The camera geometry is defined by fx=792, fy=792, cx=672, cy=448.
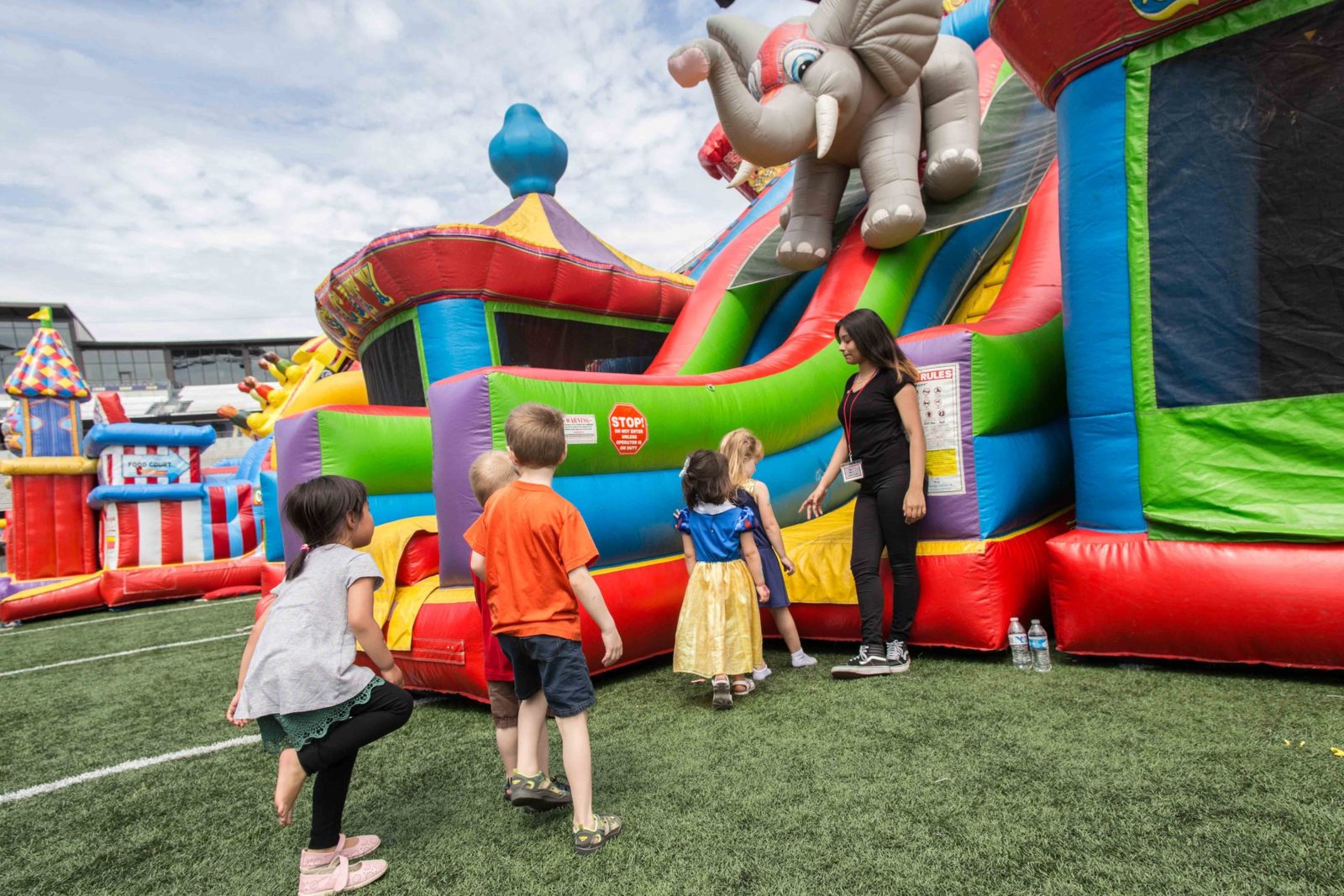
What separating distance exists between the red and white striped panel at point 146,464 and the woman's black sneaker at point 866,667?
27.0ft

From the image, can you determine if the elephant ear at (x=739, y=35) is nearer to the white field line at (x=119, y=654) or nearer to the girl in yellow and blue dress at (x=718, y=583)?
the girl in yellow and blue dress at (x=718, y=583)

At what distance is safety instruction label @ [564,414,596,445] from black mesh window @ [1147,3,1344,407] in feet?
7.16

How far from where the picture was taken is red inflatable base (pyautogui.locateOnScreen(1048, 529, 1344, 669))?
2553 mm

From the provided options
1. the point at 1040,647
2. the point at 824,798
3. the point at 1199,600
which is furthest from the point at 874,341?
the point at 824,798

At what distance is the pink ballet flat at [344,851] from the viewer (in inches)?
73.4

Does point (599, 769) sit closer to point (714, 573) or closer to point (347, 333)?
point (714, 573)

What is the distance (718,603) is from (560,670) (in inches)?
46.5

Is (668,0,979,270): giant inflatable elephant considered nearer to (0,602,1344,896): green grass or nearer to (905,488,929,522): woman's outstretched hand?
(905,488,929,522): woman's outstretched hand

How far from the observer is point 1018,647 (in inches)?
121

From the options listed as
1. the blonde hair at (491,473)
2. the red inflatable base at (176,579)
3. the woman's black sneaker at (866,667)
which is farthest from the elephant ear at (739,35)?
the red inflatable base at (176,579)

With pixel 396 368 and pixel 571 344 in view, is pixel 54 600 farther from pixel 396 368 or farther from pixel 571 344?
pixel 571 344

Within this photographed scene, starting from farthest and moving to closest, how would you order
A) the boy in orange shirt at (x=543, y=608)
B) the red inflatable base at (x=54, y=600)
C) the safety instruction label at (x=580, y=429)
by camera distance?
the red inflatable base at (x=54, y=600), the safety instruction label at (x=580, y=429), the boy in orange shirt at (x=543, y=608)

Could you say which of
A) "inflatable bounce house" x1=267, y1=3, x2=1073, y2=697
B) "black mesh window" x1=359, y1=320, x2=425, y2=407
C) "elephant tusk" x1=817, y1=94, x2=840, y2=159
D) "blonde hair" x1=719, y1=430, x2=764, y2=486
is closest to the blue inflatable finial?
"inflatable bounce house" x1=267, y1=3, x2=1073, y2=697

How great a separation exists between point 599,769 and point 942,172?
4030mm
